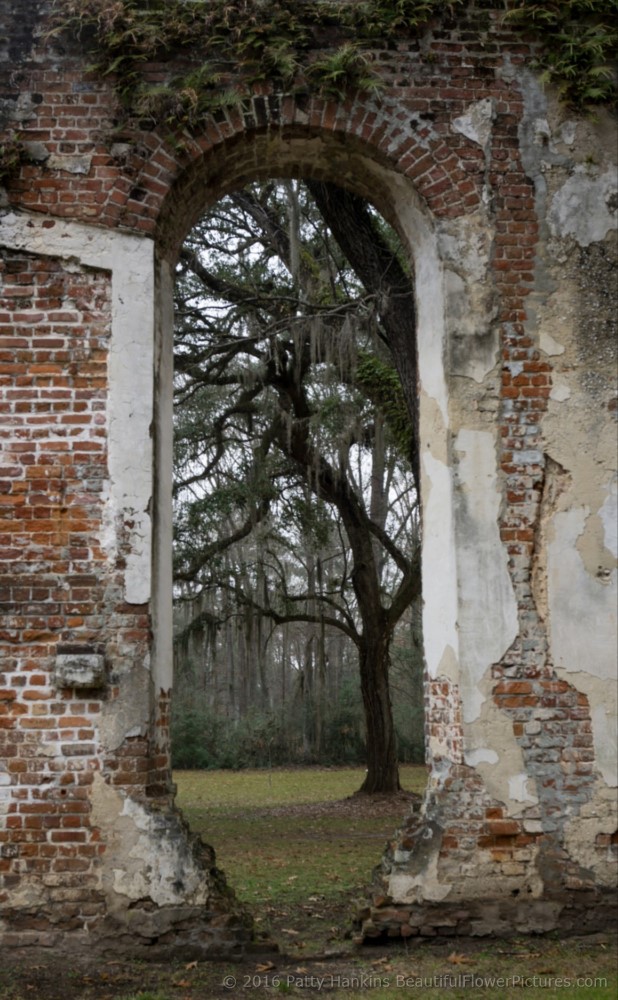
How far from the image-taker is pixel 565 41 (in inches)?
234

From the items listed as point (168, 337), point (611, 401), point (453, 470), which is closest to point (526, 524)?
point (453, 470)

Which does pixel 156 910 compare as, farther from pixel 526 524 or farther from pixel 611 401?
pixel 611 401

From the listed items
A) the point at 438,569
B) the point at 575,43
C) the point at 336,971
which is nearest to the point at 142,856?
the point at 336,971

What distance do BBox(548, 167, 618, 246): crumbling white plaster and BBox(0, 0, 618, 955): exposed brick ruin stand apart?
14 mm

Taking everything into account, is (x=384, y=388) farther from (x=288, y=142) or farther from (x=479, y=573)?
(x=479, y=573)

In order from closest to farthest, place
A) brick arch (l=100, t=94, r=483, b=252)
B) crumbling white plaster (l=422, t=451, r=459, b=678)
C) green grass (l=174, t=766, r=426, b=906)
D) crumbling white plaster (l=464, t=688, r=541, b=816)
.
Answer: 1. crumbling white plaster (l=464, t=688, r=541, b=816)
2. crumbling white plaster (l=422, t=451, r=459, b=678)
3. brick arch (l=100, t=94, r=483, b=252)
4. green grass (l=174, t=766, r=426, b=906)

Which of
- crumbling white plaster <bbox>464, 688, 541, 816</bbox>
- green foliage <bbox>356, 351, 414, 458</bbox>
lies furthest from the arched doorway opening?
green foliage <bbox>356, 351, 414, 458</bbox>

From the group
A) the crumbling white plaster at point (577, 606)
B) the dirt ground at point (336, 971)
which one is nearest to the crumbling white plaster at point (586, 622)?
the crumbling white plaster at point (577, 606)

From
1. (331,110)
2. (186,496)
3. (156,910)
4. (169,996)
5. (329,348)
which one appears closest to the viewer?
(169,996)

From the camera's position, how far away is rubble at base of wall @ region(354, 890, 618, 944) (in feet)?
17.1

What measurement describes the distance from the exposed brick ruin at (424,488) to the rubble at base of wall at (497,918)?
0.5 inches

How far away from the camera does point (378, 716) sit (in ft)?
46.1

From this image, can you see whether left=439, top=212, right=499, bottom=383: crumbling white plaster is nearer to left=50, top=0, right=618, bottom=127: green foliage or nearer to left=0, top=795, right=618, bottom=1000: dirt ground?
left=50, top=0, right=618, bottom=127: green foliage

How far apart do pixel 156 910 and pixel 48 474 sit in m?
2.36
